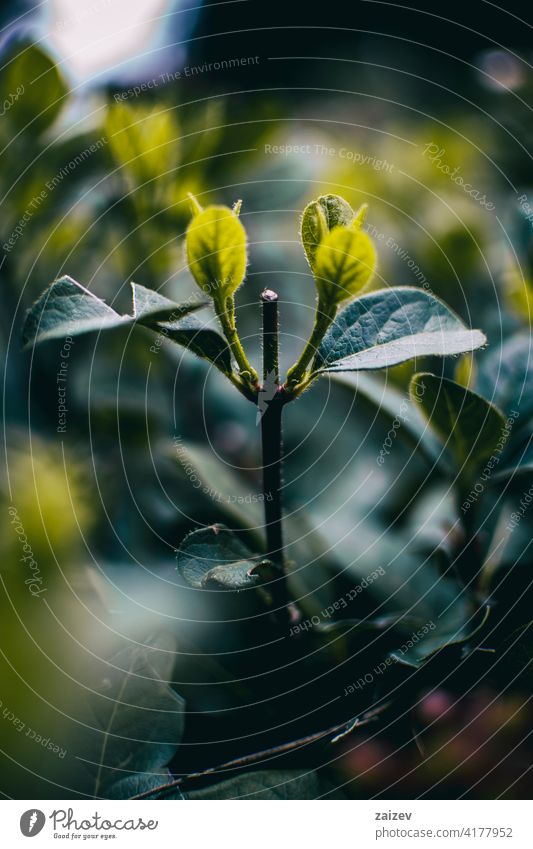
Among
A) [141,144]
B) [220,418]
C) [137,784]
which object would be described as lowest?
[137,784]

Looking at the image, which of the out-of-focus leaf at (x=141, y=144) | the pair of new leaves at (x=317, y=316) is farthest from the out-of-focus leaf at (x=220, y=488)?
the out-of-focus leaf at (x=141, y=144)

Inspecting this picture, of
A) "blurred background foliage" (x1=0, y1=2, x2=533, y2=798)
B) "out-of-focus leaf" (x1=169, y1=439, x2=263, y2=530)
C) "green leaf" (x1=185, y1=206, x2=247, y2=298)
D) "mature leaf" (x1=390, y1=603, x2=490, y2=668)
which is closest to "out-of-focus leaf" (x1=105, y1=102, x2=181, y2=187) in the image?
"blurred background foliage" (x1=0, y1=2, x2=533, y2=798)

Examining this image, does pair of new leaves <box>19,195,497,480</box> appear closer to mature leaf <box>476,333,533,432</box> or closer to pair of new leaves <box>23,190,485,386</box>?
pair of new leaves <box>23,190,485,386</box>

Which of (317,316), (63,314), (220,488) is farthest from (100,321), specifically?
→ (220,488)

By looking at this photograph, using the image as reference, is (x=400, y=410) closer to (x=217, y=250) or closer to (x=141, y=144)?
(x=217, y=250)

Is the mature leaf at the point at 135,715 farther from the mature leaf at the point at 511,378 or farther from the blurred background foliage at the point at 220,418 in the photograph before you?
the mature leaf at the point at 511,378
